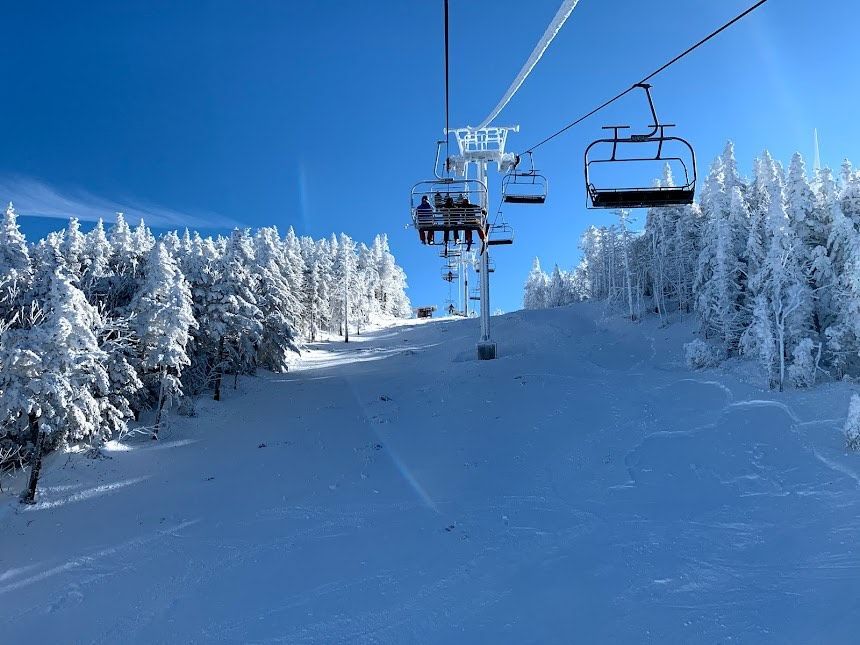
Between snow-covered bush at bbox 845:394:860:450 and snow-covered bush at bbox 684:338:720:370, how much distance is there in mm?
13749

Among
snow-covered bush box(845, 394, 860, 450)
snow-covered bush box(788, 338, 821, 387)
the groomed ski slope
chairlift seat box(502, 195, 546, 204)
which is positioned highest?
chairlift seat box(502, 195, 546, 204)

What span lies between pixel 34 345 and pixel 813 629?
898 inches

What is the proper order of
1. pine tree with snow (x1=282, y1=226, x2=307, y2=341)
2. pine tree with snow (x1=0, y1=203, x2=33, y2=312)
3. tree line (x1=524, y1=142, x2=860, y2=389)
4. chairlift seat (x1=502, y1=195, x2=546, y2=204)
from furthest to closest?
pine tree with snow (x1=282, y1=226, x2=307, y2=341) → tree line (x1=524, y1=142, x2=860, y2=389) → pine tree with snow (x1=0, y1=203, x2=33, y2=312) → chairlift seat (x1=502, y1=195, x2=546, y2=204)

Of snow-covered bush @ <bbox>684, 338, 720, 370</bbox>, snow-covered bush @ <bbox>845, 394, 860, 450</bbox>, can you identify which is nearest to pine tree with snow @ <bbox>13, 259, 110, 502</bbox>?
snow-covered bush @ <bbox>845, 394, 860, 450</bbox>

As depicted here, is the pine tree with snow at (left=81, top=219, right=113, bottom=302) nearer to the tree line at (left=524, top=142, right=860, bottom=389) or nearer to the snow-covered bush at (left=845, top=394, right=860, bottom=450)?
the snow-covered bush at (left=845, top=394, right=860, bottom=450)

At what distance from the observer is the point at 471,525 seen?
14.9 metres

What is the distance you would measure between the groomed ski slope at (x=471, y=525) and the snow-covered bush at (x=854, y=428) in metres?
0.61

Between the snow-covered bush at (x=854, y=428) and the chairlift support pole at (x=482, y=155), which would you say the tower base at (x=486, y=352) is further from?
the snow-covered bush at (x=854, y=428)

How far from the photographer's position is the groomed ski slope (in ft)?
35.3

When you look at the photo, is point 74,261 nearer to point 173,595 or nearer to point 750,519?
point 173,595

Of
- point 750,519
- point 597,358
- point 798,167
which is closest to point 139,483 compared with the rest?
point 750,519

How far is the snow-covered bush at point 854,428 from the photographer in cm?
1761

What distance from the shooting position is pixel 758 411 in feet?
74.0

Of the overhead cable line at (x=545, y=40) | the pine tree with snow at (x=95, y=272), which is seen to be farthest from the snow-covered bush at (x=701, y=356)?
the pine tree with snow at (x=95, y=272)
